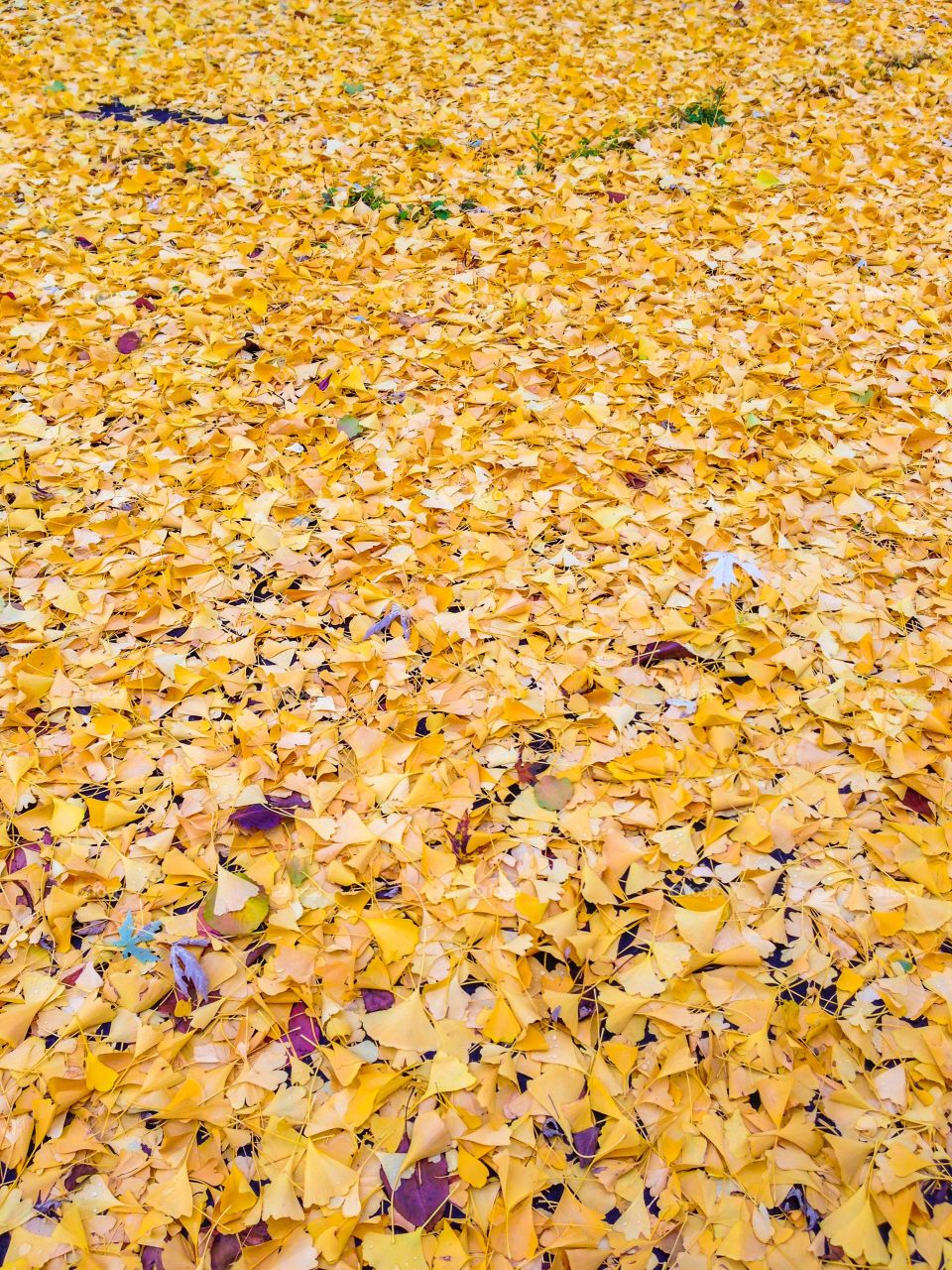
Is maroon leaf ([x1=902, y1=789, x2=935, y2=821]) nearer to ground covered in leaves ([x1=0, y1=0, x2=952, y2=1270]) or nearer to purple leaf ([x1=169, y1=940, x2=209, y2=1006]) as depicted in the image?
ground covered in leaves ([x1=0, y1=0, x2=952, y2=1270])

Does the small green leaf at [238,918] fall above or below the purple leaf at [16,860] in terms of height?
above

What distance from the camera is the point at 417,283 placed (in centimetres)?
315

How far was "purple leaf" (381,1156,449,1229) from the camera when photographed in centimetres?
129

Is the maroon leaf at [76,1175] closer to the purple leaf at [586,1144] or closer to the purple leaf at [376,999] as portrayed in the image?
the purple leaf at [376,999]

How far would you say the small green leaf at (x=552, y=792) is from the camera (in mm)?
1765

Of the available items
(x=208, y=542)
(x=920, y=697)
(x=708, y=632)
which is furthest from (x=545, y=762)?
(x=208, y=542)

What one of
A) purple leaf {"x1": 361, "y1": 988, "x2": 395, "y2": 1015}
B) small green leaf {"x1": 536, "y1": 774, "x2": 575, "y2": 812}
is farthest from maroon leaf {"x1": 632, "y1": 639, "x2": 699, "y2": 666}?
purple leaf {"x1": 361, "y1": 988, "x2": 395, "y2": 1015}

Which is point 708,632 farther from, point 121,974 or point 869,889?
point 121,974

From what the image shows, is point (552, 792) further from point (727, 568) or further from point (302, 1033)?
point (727, 568)

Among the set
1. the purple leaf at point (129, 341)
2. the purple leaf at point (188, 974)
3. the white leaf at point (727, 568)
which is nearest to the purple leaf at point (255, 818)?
the purple leaf at point (188, 974)

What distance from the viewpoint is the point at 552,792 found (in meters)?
1.79

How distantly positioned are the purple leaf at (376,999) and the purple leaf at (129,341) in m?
2.36

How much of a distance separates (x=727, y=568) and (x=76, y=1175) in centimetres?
188

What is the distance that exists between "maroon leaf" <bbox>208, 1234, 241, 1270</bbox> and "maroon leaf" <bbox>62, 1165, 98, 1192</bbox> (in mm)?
237
